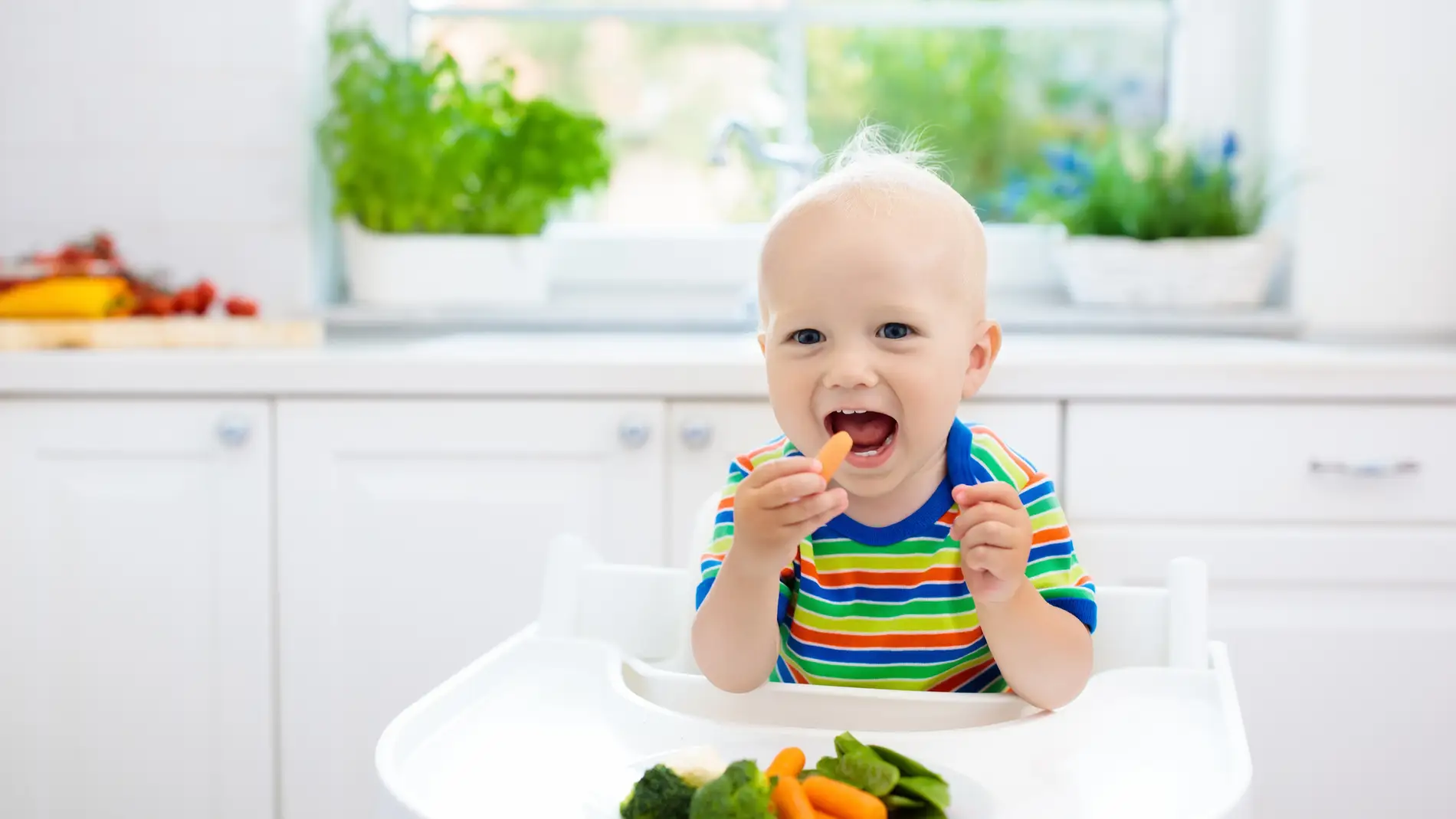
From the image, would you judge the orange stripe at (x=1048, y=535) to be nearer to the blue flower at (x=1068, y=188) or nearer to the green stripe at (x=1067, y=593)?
the green stripe at (x=1067, y=593)

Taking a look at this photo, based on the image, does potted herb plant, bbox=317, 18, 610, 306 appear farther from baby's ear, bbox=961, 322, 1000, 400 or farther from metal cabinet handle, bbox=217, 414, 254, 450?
baby's ear, bbox=961, 322, 1000, 400

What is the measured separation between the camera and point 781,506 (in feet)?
2.54

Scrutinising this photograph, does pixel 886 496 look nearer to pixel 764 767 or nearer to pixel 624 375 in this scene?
pixel 764 767

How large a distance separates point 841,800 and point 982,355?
1.32 ft

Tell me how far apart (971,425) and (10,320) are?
1361mm

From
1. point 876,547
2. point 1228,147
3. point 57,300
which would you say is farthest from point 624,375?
point 1228,147

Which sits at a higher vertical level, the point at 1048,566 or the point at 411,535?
the point at 1048,566

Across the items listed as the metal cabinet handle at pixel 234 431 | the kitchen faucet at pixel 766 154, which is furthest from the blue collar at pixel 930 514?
the kitchen faucet at pixel 766 154

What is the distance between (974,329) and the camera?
913 millimetres

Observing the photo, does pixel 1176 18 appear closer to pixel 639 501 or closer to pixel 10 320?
pixel 639 501

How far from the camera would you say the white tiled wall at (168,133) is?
216 cm

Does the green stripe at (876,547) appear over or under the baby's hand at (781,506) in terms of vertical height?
under

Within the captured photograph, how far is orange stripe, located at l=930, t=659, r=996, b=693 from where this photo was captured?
3.24ft

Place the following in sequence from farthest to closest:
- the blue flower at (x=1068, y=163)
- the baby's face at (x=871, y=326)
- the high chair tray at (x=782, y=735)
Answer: the blue flower at (x=1068, y=163) → the baby's face at (x=871, y=326) → the high chair tray at (x=782, y=735)
